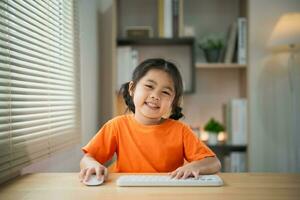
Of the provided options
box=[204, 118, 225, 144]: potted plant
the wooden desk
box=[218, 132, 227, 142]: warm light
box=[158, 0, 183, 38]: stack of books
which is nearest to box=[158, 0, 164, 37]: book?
box=[158, 0, 183, 38]: stack of books

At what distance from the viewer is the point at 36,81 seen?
1407 mm

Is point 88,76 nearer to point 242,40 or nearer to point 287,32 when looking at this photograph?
point 242,40

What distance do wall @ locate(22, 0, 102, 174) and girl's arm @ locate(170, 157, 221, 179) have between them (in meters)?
0.88

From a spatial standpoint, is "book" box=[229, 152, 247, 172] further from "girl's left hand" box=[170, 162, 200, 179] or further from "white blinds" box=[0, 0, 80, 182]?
"girl's left hand" box=[170, 162, 200, 179]

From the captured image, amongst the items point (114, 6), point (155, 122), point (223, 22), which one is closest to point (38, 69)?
point (155, 122)

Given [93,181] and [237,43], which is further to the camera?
[237,43]

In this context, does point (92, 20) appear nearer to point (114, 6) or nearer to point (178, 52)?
point (114, 6)

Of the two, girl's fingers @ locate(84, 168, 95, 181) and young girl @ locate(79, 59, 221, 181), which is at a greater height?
young girl @ locate(79, 59, 221, 181)

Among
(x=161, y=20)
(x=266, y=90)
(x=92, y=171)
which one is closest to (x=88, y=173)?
(x=92, y=171)

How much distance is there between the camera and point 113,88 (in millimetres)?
2434

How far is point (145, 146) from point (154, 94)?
195mm

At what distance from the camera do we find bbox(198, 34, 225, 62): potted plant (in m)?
2.48

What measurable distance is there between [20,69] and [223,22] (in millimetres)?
1807

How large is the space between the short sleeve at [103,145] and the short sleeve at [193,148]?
0.27 meters
